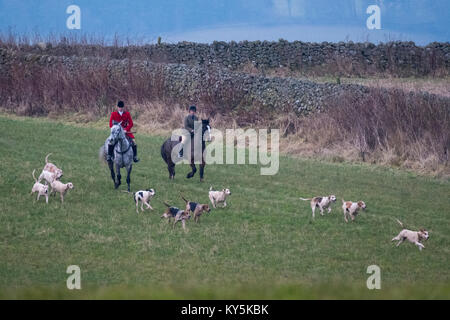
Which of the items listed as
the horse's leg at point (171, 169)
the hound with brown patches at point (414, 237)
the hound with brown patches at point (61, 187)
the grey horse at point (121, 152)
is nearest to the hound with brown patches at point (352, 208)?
the hound with brown patches at point (414, 237)

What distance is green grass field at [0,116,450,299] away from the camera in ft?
25.7

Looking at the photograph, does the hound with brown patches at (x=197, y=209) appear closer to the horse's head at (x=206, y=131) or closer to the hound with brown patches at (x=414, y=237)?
the hound with brown patches at (x=414, y=237)

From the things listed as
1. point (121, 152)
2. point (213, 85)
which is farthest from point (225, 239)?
point (213, 85)

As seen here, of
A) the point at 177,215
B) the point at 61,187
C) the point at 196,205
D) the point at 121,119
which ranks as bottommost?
the point at 177,215

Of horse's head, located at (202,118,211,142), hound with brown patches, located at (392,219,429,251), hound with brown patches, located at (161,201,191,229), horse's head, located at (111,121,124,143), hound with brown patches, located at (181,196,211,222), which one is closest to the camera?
hound with brown patches, located at (392,219,429,251)

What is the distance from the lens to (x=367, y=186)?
803 inches

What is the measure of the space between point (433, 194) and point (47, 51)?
33.8 meters

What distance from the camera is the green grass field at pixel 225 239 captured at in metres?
7.82

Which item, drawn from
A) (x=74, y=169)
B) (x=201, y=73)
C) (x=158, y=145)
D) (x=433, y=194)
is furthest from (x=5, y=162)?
(x=201, y=73)

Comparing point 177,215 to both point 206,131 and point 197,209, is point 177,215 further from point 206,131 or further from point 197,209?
point 206,131

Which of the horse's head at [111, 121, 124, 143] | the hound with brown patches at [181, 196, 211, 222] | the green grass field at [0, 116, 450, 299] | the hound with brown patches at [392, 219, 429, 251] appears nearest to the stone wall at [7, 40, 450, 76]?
the green grass field at [0, 116, 450, 299]

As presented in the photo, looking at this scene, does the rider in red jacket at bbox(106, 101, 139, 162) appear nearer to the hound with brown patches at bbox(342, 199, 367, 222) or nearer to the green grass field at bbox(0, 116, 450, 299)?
the green grass field at bbox(0, 116, 450, 299)

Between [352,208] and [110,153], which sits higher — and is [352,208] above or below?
below

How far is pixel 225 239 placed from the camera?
13.4 m
